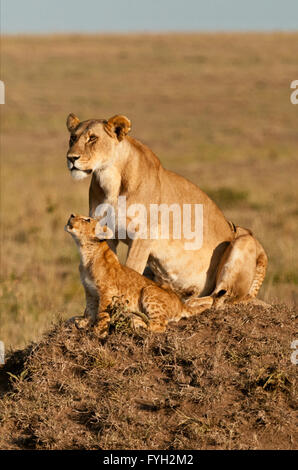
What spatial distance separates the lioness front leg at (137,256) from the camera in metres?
7.30

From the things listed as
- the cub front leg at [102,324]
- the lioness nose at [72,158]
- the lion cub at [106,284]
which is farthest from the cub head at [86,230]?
the cub front leg at [102,324]

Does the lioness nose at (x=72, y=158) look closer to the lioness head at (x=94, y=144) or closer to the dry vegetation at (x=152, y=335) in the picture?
the lioness head at (x=94, y=144)

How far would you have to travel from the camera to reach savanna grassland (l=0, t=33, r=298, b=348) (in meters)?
15.1

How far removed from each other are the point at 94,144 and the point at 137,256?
1.14 m

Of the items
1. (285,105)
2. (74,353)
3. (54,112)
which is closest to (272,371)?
(74,353)

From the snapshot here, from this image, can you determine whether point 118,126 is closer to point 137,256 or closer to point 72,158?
point 72,158

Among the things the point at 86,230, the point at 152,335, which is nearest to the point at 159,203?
the point at 86,230

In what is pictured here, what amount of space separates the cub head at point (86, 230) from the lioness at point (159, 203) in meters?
0.39

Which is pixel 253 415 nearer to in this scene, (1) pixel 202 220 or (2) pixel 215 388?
(2) pixel 215 388

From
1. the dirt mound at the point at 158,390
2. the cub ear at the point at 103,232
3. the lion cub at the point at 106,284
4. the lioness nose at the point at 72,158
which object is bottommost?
the dirt mound at the point at 158,390

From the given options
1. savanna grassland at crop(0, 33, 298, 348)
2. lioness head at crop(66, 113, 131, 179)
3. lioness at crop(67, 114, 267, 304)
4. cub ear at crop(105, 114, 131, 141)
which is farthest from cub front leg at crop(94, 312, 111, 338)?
savanna grassland at crop(0, 33, 298, 348)

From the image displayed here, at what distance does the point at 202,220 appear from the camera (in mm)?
8023

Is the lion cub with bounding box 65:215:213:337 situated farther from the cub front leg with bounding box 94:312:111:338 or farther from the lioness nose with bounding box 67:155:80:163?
the lioness nose with bounding box 67:155:80:163

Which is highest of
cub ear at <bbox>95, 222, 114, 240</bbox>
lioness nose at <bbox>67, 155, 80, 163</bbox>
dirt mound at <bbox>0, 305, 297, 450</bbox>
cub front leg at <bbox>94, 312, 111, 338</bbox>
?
lioness nose at <bbox>67, 155, 80, 163</bbox>
